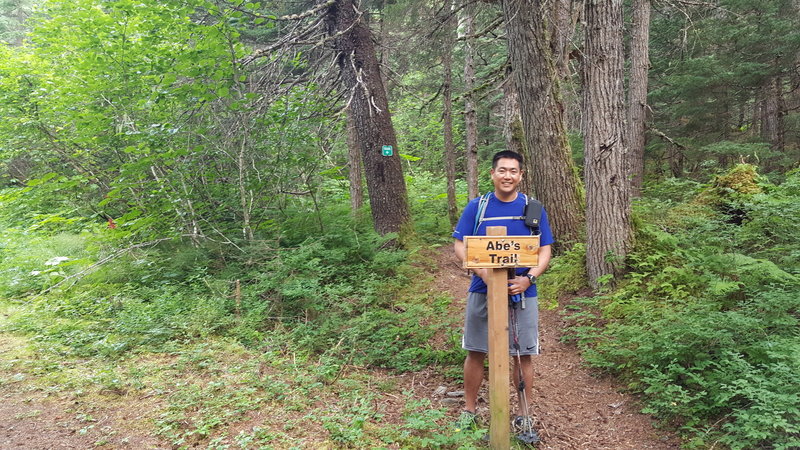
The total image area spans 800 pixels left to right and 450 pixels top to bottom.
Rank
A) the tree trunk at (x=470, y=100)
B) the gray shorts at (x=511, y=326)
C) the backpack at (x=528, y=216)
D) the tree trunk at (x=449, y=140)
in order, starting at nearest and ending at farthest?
the backpack at (x=528, y=216), the gray shorts at (x=511, y=326), the tree trunk at (x=470, y=100), the tree trunk at (x=449, y=140)

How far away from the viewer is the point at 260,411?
341cm

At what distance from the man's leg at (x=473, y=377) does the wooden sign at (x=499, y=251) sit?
3.30ft

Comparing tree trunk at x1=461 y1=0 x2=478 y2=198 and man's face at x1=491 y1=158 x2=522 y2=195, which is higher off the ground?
tree trunk at x1=461 y1=0 x2=478 y2=198

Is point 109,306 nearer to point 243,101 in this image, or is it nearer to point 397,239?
point 243,101

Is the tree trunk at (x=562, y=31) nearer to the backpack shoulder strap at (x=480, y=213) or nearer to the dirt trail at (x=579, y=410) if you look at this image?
the backpack shoulder strap at (x=480, y=213)

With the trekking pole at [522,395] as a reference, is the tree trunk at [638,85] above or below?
above

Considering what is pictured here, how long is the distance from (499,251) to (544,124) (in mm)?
4691

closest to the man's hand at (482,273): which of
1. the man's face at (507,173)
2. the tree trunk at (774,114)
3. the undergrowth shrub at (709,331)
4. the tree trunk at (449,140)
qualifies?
the man's face at (507,173)

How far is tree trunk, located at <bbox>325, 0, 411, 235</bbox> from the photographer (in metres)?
7.51

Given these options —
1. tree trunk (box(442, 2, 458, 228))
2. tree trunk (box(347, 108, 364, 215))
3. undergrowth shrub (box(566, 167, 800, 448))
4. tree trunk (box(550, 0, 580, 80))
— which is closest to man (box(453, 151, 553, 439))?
undergrowth shrub (box(566, 167, 800, 448))

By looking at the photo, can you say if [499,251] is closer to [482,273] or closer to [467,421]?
[482,273]

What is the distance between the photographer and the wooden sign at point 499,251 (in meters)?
2.85

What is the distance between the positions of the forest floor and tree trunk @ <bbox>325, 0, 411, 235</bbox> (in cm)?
395

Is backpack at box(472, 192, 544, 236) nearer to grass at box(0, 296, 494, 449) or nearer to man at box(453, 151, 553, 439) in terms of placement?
man at box(453, 151, 553, 439)
